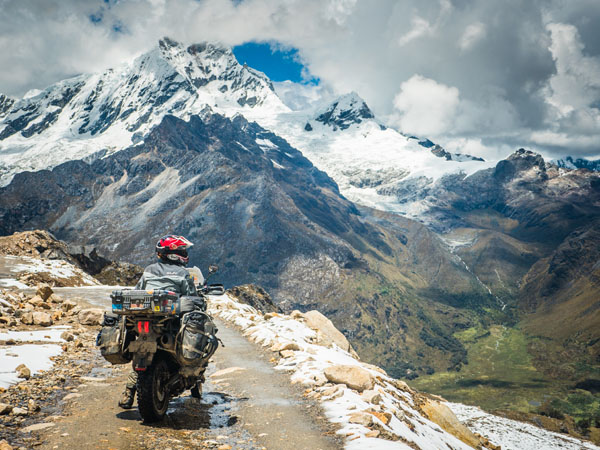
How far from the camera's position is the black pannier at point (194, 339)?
9859 mm

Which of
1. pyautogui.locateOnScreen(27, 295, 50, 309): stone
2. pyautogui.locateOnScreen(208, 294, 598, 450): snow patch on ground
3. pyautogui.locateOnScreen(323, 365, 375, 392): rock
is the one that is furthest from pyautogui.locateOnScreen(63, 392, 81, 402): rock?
pyautogui.locateOnScreen(27, 295, 50, 309): stone

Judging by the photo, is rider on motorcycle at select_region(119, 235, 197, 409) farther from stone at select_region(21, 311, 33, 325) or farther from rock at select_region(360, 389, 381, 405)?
stone at select_region(21, 311, 33, 325)

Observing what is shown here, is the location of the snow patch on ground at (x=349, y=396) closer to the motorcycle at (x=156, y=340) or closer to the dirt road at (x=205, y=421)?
the dirt road at (x=205, y=421)

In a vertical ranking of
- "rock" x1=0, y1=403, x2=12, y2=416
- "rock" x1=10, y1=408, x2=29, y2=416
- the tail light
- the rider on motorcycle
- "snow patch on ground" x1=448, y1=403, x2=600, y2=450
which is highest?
the rider on motorcycle

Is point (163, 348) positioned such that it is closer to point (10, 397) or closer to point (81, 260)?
point (10, 397)

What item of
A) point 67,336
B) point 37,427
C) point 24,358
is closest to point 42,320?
point 67,336

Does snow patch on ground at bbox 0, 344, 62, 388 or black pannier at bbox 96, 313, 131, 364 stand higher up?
black pannier at bbox 96, 313, 131, 364

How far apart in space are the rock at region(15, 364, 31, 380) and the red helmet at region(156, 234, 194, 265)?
5.32 meters

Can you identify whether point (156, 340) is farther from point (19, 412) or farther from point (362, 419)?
point (362, 419)

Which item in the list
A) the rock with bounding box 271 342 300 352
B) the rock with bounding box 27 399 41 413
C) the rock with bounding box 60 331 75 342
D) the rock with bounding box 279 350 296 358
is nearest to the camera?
the rock with bounding box 27 399 41 413

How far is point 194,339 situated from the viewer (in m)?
9.98

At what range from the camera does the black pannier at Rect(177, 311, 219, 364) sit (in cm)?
986

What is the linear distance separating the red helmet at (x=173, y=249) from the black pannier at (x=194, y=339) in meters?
1.80

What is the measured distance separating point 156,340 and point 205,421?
8.65ft
